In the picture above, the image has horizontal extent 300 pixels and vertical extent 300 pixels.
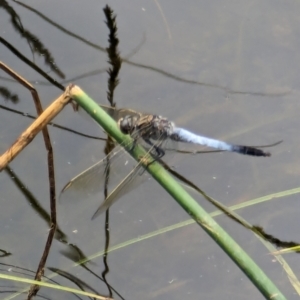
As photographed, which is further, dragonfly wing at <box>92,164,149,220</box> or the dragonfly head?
dragonfly wing at <box>92,164,149,220</box>

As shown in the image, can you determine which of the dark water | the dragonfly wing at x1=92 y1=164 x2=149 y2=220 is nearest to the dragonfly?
the dragonfly wing at x1=92 y1=164 x2=149 y2=220

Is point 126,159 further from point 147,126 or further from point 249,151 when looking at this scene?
point 249,151

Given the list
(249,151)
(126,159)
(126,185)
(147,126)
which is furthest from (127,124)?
(249,151)

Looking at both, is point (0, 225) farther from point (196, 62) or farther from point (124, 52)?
point (196, 62)

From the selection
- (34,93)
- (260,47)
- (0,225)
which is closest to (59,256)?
(0,225)

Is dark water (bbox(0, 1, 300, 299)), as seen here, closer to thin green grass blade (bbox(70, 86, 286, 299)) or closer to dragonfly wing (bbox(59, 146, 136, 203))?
dragonfly wing (bbox(59, 146, 136, 203))

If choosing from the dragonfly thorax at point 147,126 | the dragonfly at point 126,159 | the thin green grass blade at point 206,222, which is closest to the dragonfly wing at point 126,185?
the dragonfly at point 126,159
